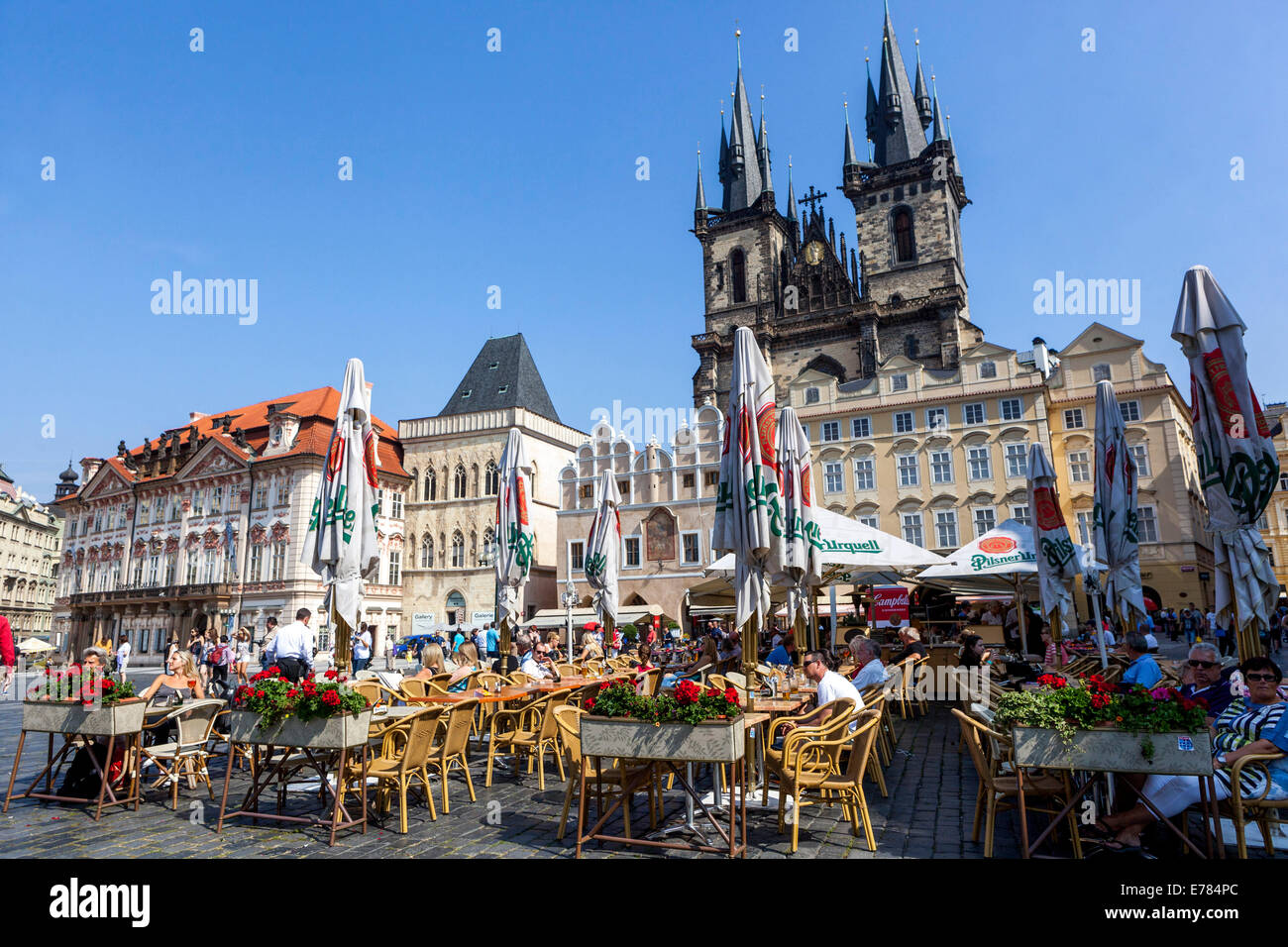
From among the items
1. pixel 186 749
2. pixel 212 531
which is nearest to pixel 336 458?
pixel 186 749

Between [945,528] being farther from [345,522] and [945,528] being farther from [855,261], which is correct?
[345,522]

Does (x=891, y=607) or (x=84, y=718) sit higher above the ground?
(x=84, y=718)

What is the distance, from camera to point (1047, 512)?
440 inches

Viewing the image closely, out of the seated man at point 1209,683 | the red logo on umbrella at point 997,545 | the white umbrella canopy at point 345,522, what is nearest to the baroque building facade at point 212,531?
the white umbrella canopy at point 345,522

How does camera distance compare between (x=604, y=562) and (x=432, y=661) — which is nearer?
(x=432, y=661)

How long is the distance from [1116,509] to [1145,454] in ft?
99.5

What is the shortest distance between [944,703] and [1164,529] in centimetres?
2734

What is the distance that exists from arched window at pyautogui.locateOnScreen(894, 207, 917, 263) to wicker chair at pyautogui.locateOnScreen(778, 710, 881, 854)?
48.2 meters

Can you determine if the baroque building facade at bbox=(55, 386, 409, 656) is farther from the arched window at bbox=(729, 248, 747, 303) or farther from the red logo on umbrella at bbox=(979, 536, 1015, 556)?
the red logo on umbrella at bbox=(979, 536, 1015, 556)

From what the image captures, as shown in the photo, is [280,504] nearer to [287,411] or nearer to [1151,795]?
[287,411]

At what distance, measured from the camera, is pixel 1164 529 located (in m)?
34.0

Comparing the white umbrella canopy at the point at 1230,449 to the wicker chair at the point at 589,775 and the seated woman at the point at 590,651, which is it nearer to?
the wicker chair at the point at 589,775

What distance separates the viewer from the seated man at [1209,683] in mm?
5488

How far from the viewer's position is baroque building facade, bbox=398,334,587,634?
44781mm
